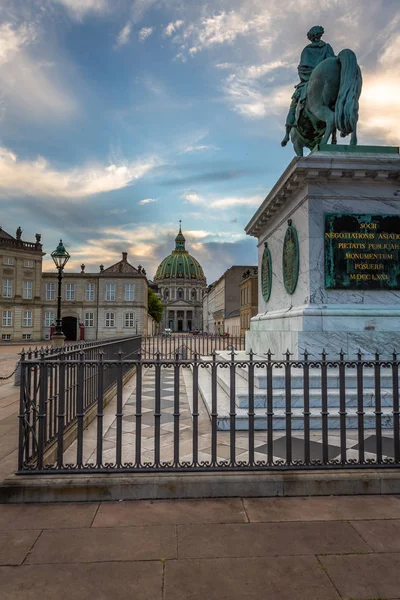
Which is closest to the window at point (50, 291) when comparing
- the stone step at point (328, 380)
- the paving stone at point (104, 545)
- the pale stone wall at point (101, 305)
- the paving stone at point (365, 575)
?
the pale stone wall at point (101, 305)

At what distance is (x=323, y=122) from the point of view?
9.62 m

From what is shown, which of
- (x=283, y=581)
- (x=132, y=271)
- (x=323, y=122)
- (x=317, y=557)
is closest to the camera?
(x=283, y=581)

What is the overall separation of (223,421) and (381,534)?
9.87 feet

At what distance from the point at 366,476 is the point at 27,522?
314 cm

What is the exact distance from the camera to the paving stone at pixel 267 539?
303cm

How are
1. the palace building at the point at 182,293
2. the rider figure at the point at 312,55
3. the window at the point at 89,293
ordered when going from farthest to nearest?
the palace building at the point at 182,293 → the window at the point at 89,293 → the rider figure at the point at 312,55

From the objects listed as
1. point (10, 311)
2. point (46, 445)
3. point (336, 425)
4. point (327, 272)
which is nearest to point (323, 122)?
point (327, 272)

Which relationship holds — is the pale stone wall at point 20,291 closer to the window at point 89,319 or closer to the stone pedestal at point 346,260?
the window at point 89,319

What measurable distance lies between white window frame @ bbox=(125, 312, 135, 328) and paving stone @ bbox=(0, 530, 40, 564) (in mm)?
64287

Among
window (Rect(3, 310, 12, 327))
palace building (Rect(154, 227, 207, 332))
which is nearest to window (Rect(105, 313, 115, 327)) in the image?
window (Rect(3, 310, 12, 327))

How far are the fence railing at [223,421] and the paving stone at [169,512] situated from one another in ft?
1.10

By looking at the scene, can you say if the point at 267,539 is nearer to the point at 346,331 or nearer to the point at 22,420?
the point at 22,420

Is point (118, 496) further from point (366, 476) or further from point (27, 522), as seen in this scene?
point (366, 476)

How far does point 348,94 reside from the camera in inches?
322
